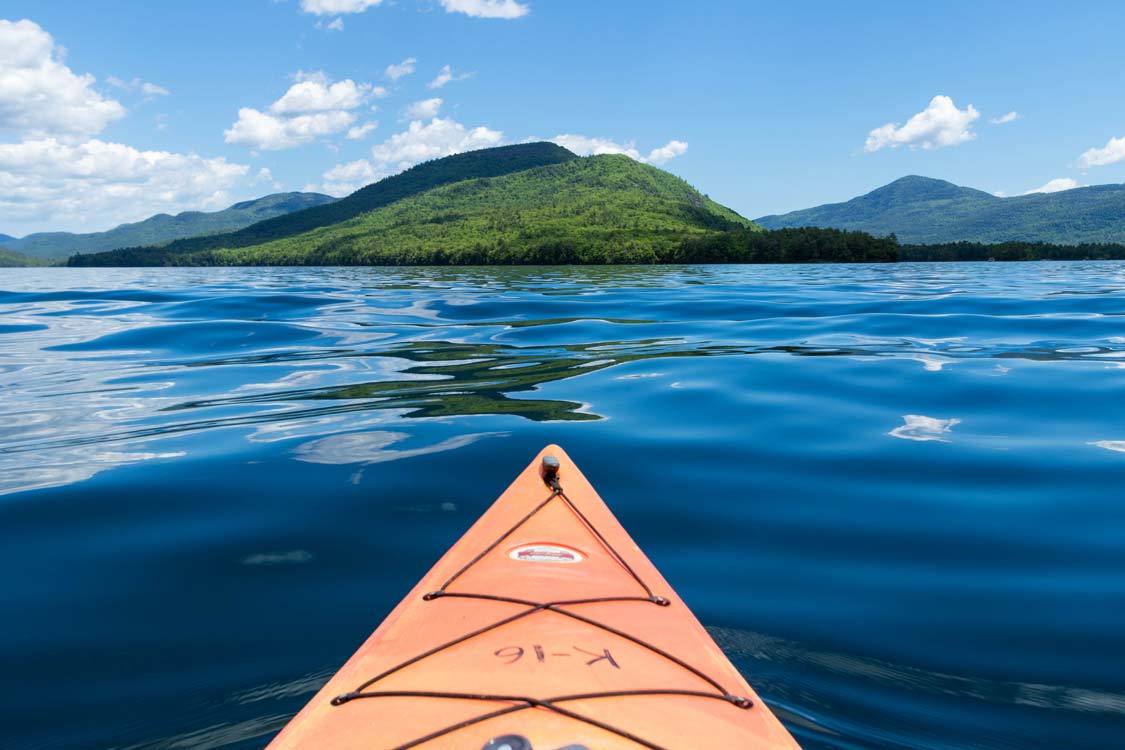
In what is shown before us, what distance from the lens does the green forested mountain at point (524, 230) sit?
309 ft

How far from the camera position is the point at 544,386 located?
9.46 meters

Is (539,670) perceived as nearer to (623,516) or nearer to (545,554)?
(545,554)

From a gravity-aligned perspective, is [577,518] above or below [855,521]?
above

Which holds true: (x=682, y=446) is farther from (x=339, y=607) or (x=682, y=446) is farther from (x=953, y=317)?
(x=953, y=317)

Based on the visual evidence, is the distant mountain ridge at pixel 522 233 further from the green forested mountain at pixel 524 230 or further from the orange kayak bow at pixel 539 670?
the orange kayak bow at pixel 539 670

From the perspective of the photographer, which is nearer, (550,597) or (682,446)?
(550,597)

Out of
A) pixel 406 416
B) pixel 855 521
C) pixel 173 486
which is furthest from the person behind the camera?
pixel 406 416

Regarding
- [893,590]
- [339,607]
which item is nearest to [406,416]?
[339,607]

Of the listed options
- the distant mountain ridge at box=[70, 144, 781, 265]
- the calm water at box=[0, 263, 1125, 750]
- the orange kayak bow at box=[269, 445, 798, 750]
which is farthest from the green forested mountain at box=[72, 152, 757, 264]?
the orange kayak bow at box=[269, 445, 798, 750]

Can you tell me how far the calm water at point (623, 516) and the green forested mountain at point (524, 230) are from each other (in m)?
72.3

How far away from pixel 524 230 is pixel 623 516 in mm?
120595

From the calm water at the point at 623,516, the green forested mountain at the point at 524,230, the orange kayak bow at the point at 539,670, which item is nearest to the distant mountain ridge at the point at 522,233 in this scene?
the green forested mountain at the point at 524,230

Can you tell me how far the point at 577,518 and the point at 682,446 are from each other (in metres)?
3.28

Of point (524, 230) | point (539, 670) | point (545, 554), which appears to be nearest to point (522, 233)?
point (524, 230)
